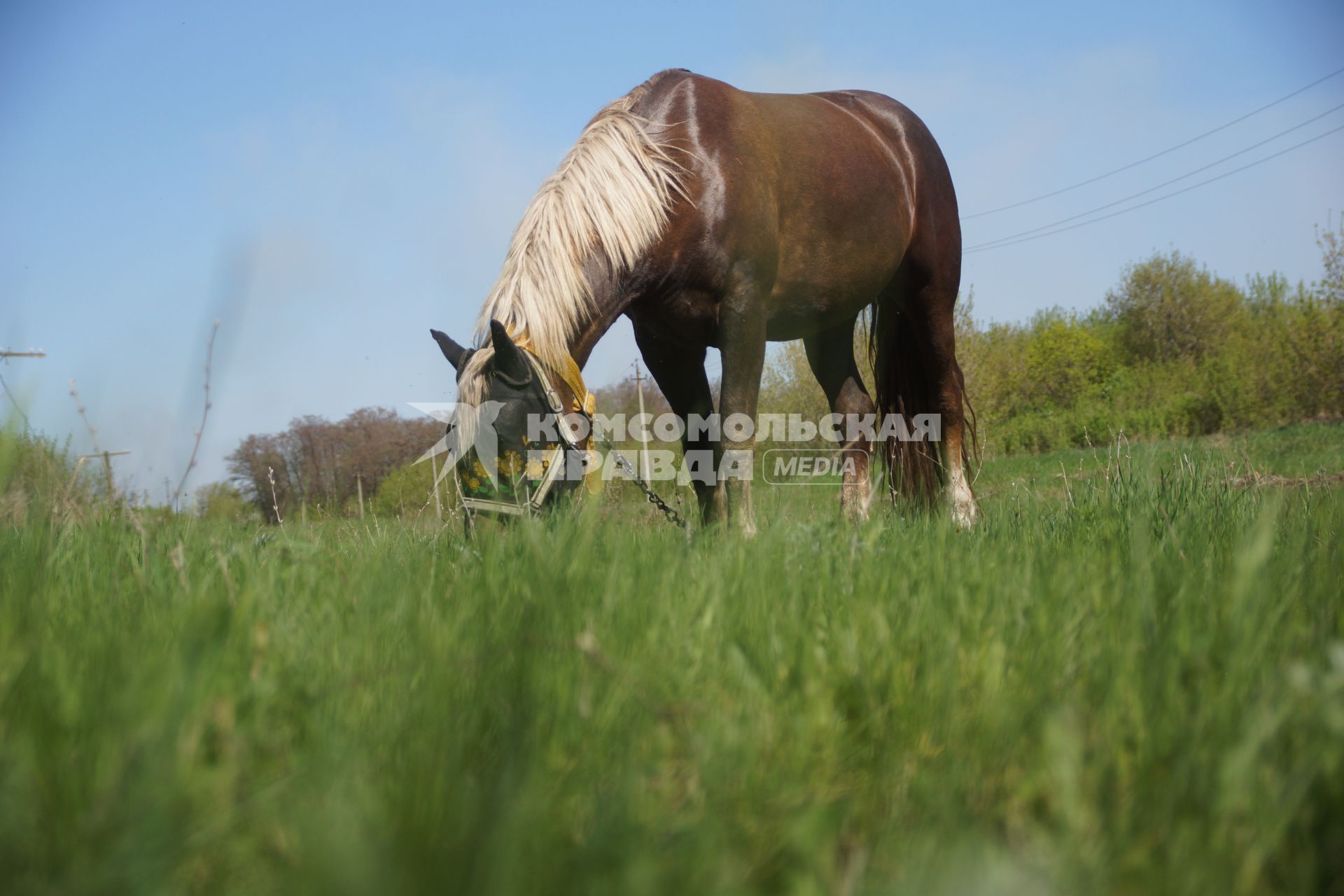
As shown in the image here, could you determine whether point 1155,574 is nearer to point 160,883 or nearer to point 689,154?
point 160,883

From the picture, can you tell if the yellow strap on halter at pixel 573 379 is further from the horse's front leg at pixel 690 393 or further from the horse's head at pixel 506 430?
the horse's front leg at pixel 690 393

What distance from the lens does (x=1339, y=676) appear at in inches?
39.9

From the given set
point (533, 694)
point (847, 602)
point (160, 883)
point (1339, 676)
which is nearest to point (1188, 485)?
point (847, 602)

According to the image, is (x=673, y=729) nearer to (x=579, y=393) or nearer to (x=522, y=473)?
(x=522, y=473)

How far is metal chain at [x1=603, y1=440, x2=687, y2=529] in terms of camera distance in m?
3.45

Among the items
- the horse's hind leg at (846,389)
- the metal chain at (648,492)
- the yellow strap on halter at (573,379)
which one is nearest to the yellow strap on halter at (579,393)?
the yellow strap on halter at (573,379)

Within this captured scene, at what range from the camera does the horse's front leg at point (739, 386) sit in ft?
14.0

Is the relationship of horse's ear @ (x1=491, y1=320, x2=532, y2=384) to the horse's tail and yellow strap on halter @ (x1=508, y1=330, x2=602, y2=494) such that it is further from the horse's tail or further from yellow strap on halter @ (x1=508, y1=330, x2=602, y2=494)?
the horse's tail

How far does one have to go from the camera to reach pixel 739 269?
4246 mm

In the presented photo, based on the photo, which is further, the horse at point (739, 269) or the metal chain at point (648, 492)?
the horse at point (739, 269)

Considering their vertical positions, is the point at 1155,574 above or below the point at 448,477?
below

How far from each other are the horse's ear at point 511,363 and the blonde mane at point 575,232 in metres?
0.07

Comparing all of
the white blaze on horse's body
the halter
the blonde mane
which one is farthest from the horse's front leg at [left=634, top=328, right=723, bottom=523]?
the white blaze on horse's body

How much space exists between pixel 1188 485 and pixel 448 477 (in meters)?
3.12
